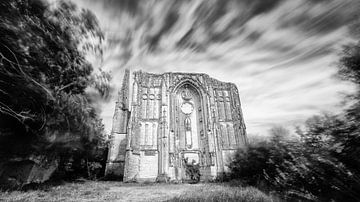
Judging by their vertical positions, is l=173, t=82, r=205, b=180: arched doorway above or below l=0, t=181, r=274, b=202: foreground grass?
above

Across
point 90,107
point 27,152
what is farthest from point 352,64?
point 27,152

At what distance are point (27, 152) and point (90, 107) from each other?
6397mm

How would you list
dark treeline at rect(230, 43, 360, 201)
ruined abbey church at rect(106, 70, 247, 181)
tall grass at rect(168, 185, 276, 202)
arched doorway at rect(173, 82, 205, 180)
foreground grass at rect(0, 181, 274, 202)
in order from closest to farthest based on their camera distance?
dark treeline at rect(230, 43, 360, 201) → tall grass at rect(168, 185, 276, 202) → foreground grass at rect(0, 181, 274, 202) → ruined abbey church at rect(106, 70, 247, 181) → arched doorway at rect(173, 82, 205, 180)

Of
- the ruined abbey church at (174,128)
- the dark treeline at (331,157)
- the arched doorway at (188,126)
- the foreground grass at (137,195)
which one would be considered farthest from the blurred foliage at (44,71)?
the arched doorway at (188,126)

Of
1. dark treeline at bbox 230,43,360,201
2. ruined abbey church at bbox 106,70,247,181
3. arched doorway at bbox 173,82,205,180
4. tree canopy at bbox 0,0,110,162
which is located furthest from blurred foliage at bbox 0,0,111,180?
arched doorway at bbox 173,82,205,180

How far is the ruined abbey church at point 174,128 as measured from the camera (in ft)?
60.3

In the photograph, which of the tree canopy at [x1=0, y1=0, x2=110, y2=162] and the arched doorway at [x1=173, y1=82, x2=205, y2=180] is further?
the arched doorway at [x1=173, y1=82, x2=205, y2=180]

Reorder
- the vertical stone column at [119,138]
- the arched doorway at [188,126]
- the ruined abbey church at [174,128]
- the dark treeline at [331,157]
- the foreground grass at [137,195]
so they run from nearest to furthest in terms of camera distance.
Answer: the dark treeline at [331,157] < the foreground grass at [137,195] < the ruined abbey church at [174,128] < the arched doorway at [188,126] < the vertical stone column at [119,138]

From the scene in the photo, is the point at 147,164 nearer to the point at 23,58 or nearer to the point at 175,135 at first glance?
the point at 175,135

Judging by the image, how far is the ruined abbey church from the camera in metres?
18.4

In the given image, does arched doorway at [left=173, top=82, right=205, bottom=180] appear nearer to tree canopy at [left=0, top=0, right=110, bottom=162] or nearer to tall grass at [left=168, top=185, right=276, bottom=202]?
tall grass at [left=168, top=185, right=276, bottom=202]

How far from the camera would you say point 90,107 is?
5.38 m

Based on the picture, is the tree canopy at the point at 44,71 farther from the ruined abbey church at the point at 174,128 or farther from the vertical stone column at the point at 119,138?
the vertical stone column at the point at 119,138

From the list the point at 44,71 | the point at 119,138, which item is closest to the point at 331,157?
the point at 44,71
